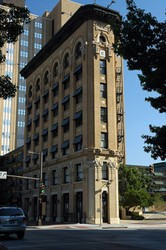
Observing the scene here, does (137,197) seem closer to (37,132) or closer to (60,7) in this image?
(37,132)

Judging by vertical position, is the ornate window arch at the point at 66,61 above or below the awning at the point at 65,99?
above

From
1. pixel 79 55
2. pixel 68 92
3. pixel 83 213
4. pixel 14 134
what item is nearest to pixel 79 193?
pixel 83 213

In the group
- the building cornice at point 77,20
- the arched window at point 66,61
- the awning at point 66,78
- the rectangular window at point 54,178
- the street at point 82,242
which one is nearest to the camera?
the street at point 82,242

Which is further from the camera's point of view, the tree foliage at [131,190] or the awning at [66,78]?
the awning at [66,78]

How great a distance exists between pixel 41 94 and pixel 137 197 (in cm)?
2362

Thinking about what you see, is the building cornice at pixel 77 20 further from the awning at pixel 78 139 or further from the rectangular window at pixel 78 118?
the awning at pixel 78 139

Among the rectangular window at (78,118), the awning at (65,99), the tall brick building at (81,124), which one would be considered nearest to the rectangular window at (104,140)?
the tall brick building at (81,124)

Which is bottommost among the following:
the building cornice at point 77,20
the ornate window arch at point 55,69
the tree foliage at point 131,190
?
the tree foliage at point 131,190

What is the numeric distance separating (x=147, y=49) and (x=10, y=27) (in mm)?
4320

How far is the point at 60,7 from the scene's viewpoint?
127000 mm

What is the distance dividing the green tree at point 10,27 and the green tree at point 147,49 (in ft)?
10.1

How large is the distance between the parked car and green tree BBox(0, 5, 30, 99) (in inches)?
457

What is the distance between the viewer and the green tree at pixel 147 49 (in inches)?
456

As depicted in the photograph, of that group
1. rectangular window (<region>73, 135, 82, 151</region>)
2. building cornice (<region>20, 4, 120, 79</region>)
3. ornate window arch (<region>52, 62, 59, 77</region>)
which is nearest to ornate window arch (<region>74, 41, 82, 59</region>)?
building cornice (<region>20, 4, 120, 79</region>)
